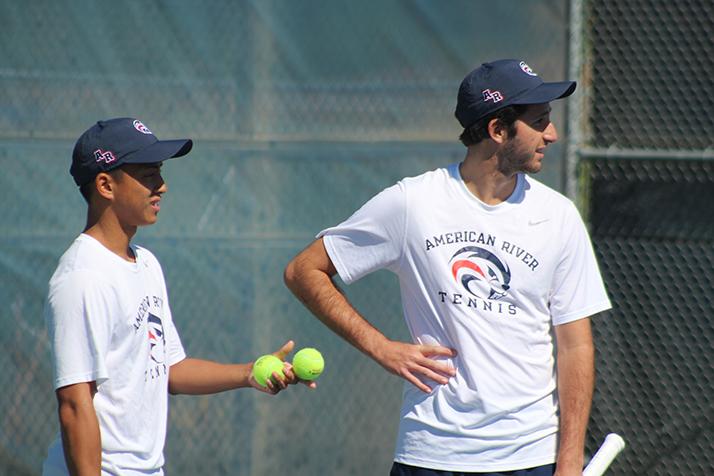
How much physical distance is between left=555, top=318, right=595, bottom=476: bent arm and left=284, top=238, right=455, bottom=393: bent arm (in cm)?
36

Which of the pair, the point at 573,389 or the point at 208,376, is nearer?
the point at 573,389

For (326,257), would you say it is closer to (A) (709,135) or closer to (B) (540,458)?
(B) (540,458)

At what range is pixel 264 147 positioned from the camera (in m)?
5.37

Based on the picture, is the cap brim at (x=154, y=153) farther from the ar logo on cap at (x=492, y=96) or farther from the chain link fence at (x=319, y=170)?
the chain link fence at (x=319, y=170)

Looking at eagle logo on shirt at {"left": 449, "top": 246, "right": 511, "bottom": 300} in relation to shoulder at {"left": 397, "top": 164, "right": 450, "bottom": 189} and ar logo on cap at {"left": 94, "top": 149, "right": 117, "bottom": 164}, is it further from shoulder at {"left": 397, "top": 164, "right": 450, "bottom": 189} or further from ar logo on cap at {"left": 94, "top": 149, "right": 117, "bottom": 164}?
ar logo on cap at {"left": 94, "top": 149, "right": 117, "bottom": 164}

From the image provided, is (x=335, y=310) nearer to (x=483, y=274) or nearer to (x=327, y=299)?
(x=327, y=299)

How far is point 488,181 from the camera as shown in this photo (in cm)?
333

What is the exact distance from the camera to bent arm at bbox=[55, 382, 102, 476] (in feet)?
9.29

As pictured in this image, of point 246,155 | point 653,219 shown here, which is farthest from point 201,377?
point 653,219

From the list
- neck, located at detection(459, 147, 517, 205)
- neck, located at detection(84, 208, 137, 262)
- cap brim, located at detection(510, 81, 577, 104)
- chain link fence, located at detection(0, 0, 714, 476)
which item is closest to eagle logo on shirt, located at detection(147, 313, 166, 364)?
neck, located at detection(84, 208, 137, 262)

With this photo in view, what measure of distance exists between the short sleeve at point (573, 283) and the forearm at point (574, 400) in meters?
0.11

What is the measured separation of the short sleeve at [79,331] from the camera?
9.45 feet

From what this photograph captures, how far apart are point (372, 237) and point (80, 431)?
1.05m

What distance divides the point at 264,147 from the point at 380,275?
860mm
